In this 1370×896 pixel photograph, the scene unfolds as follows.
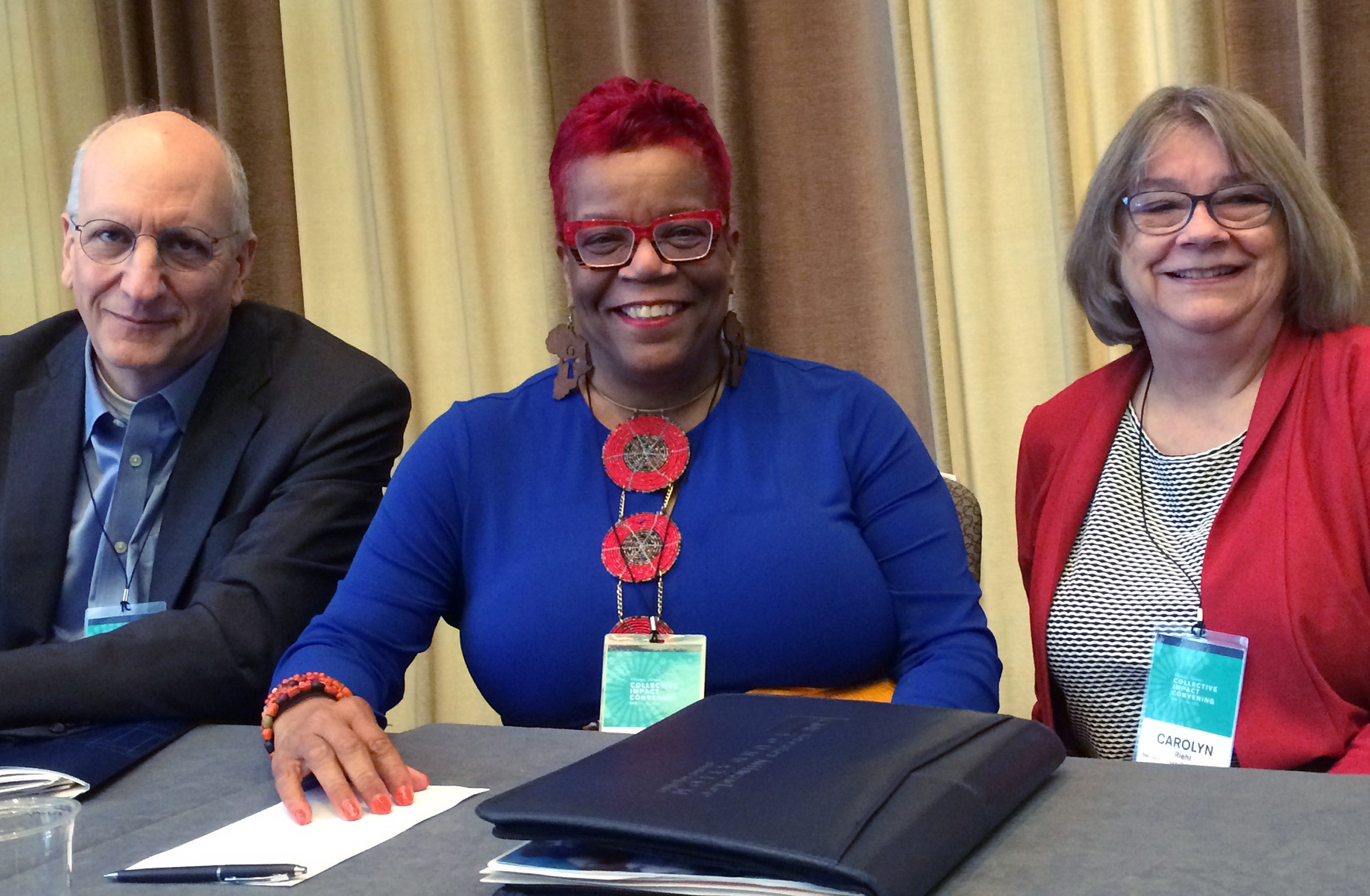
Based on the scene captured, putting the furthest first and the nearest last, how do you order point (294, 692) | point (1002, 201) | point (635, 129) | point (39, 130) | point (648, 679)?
1. point (39, 130)
2. point (1002, 201)
3. point (635, 129)
4. point (648, 679)
5. point (294, 692)

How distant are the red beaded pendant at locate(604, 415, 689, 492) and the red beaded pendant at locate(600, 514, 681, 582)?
0.06m

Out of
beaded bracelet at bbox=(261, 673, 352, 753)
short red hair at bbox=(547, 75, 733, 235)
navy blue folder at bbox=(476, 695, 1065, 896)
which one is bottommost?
beaded bracelet at bbox=(261, 673, 352, 753)

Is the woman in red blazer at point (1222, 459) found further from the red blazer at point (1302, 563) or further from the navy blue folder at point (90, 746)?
the navy blue folder at point (90, 746)

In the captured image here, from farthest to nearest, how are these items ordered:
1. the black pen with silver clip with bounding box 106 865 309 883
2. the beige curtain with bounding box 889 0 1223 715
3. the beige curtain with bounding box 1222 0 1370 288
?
1. the beige curtain with bounding box 889 0 1223 715
2. the beige curtain with bounding box 1222 0 1370 288
3. the black pen with silver clip with bounding box 106 865 309 883

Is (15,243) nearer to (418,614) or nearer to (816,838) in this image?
(418,614)

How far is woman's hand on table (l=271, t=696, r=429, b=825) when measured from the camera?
3.65 ft

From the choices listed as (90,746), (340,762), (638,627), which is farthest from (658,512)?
(90,746)

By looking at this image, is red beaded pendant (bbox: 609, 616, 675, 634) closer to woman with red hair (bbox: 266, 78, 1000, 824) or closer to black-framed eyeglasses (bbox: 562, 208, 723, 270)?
woman with red hair (bbox: 266, 78, 1000, 824)

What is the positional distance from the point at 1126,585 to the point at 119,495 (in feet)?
5.40

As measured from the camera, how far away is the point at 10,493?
6.57 feet

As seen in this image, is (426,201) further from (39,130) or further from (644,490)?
(644,490)

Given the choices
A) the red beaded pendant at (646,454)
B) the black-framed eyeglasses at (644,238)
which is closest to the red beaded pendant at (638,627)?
the red beaded pendant at (646,454)

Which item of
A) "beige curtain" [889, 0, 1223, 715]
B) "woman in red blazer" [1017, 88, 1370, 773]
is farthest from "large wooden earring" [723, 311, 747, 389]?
"beige curtain" [889, 0, 1223, 715]

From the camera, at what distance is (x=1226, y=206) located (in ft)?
6.32
